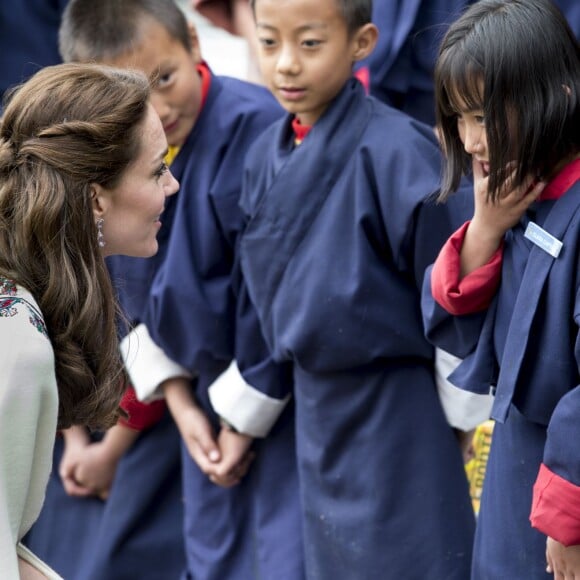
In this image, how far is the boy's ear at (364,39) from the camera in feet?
8.69

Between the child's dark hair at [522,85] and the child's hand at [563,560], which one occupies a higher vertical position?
the child's dark hair at [522,85]

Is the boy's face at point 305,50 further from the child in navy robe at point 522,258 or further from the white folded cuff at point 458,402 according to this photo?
the white folded cuff at point 458,402

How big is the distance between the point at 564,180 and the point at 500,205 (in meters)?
0.11

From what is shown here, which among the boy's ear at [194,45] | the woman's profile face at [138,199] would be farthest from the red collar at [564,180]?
the boy's ear at [194,45]

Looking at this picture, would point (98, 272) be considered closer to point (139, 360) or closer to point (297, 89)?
point (297, 89)

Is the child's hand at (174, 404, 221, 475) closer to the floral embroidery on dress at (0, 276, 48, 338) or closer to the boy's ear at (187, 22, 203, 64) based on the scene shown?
the boy's ear at (187, 22, 203, 64)

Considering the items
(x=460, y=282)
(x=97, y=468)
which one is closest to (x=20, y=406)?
(x=460, y=282)

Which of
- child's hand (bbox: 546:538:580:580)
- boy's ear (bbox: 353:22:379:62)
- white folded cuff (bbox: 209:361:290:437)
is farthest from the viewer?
white folded cuff (bbox: 209:361:290:437)

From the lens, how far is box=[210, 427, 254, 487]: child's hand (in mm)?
2982

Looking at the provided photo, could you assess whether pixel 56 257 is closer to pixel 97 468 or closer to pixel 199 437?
pixel 199 437

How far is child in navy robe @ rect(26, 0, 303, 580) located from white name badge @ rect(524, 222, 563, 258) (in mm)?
912

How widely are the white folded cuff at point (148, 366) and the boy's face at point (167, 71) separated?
19.5 inches

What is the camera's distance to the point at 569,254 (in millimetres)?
1993

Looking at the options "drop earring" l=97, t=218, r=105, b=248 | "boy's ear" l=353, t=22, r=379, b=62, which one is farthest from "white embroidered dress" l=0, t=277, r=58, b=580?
"boy's ear" l=353, t=22, r=379, b=62
